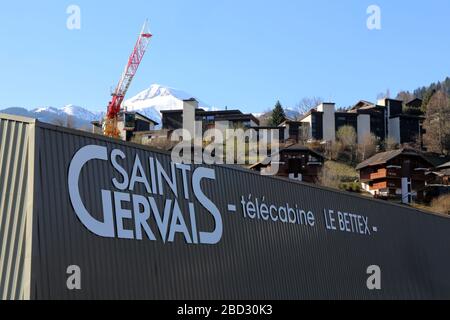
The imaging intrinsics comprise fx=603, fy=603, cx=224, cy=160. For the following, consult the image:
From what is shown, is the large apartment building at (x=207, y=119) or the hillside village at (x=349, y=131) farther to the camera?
the large apartment building at (x=207, y=119)

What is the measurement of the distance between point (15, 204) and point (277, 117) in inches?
4003

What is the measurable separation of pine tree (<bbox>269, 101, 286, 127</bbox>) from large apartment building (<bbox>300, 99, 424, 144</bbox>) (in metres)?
7.44

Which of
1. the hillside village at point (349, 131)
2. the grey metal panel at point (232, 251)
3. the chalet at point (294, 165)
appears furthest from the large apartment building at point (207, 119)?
the grey metal panel at point (232, 251)

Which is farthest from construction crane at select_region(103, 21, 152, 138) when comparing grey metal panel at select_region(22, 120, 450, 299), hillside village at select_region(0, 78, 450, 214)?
grey metal panel at select_region(22, 120, 450, 299)

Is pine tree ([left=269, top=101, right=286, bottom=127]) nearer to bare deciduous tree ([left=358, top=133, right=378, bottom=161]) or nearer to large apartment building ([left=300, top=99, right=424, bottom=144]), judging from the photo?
large apartment building ([left=300, top=99, right=424, bottom=144])

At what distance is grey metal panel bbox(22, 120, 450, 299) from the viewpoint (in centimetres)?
1339

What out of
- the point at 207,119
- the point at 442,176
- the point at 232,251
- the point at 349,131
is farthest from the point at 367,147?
the point at 232,251

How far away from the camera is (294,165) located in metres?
73.3

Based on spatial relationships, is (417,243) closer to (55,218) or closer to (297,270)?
(297,270)

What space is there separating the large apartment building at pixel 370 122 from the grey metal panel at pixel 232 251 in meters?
70.9

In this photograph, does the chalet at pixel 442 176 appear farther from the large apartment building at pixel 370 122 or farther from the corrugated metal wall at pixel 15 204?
the corrugated metal wall at pixel 15 204

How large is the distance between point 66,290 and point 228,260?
631cm

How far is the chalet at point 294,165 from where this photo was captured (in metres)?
73.0

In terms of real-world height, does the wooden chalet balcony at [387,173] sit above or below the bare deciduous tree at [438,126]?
below
